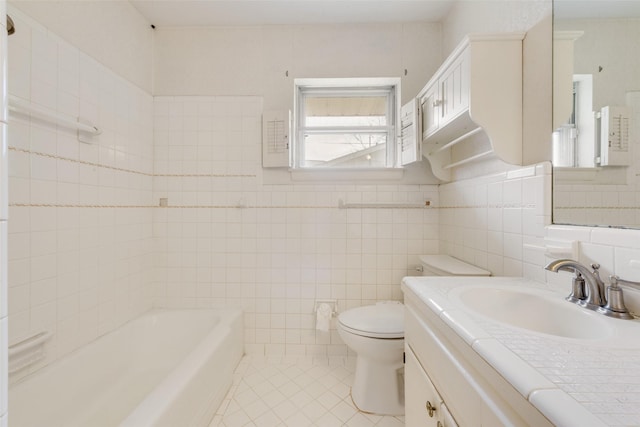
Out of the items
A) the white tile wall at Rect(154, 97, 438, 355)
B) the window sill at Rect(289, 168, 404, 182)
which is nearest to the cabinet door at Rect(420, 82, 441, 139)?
the window sill at Rect(289, 168, 404, 182)

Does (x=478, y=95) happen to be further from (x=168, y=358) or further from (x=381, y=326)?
(x=168, y=358)

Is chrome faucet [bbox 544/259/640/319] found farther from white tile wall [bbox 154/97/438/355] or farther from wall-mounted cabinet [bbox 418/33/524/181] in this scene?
white tile wall [bbox 154/97/438/355]

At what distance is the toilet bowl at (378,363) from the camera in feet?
4.47

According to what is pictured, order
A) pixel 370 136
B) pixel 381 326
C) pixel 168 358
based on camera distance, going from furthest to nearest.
→ pixel 370 136 < pixel 168 358 < pixel 381 326

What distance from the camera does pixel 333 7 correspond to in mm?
1757

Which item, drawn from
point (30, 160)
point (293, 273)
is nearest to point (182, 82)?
point (30, 160)

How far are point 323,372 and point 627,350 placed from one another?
1594 millimetres

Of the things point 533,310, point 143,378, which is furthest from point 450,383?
point 143,378

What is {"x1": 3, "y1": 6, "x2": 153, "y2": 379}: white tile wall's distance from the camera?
111cm

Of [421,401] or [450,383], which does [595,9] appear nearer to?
[450,383]

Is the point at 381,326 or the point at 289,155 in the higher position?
the point at 289,155

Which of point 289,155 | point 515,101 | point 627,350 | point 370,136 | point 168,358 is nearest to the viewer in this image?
point 627,350

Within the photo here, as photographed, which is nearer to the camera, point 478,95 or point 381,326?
point 478,95

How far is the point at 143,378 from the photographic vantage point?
5.12 ft
